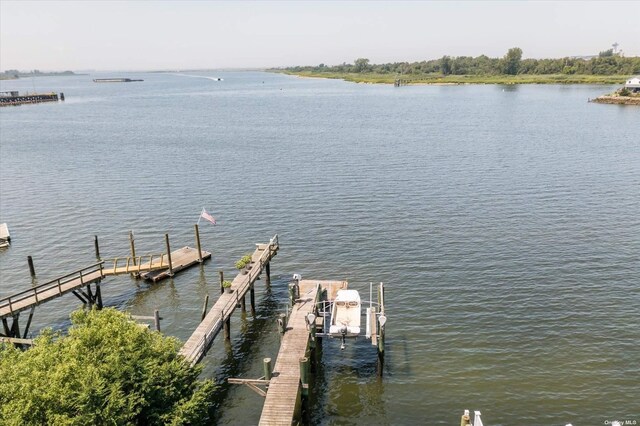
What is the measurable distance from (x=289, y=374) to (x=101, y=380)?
32.6 ft

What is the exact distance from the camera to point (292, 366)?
26594mm

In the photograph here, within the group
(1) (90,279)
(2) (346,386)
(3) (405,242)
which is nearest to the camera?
(2) (346,386)

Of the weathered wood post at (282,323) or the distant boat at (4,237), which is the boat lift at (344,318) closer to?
the weathered wood post at (282,323)

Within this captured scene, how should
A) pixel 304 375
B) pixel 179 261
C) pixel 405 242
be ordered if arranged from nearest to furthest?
pixel 304 375, pixel 179 261, pixel 405 242

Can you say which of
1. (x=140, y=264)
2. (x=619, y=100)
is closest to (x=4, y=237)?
(x=140, y=264)

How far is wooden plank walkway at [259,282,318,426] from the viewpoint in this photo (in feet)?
76.3

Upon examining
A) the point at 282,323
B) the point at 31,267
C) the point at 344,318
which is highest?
the point at 282,323

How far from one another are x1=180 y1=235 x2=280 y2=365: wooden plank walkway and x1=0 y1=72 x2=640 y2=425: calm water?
8.62 ft

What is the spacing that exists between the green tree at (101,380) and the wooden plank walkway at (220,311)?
13.2ft

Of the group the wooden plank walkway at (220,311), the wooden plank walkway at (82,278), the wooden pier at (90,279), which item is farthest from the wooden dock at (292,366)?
the wooden plank walkway at (82,278)

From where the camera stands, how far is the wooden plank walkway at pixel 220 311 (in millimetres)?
27484

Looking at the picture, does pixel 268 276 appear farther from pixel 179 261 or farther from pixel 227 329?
Answer: pixel 227 329

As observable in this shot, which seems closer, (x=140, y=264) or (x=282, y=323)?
(x=282, y=323)

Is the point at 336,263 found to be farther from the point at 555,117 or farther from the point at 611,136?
the point at 555,117
